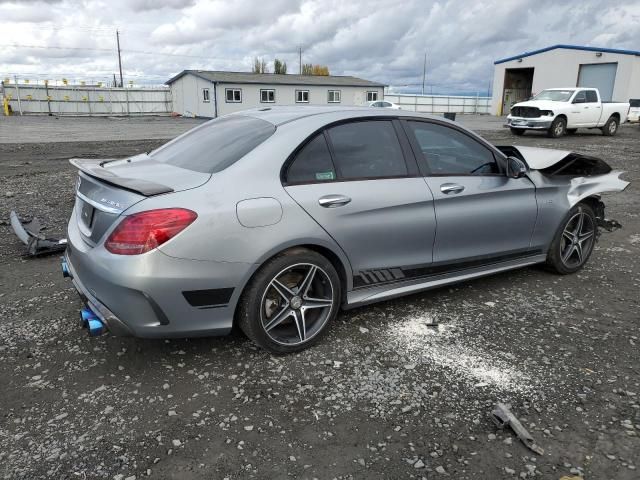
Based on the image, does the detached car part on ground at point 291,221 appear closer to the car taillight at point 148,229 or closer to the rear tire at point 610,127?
the car taillight at point 148,229

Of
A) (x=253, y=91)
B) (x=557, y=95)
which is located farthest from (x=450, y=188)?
(x=253, y=91)

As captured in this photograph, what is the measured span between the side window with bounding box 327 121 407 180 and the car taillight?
116 cm

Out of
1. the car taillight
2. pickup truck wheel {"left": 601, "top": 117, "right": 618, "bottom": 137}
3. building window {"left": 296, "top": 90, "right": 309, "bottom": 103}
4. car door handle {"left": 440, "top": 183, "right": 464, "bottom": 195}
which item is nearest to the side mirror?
car door handle {"left": 440, "top": 183, "right": 464, "bottom": 195}

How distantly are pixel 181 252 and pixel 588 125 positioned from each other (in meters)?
21.8

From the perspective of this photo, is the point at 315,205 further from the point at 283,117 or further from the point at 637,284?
the point at 637,284

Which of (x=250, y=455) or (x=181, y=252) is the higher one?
(x=181, y=252)

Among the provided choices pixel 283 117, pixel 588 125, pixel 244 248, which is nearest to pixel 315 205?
pixel 244 248

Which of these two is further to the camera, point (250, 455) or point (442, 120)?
point (442, 120)

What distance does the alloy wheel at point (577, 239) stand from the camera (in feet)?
16.1

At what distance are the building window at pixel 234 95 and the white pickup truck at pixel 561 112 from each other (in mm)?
23973

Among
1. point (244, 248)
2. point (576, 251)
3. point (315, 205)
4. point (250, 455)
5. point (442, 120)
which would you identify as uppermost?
point (442, 120)

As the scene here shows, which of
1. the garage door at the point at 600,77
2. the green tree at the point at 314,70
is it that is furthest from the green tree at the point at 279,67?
the garage door at the point at 600,77

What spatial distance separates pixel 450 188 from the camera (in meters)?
3.92

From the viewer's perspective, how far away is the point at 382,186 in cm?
362
